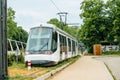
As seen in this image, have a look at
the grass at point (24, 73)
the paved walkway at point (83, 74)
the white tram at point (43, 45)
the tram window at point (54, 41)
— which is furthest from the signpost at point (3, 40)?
the tram window at point (54, 41)

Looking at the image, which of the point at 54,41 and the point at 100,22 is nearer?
the point at 54,41

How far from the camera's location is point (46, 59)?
96.3ft

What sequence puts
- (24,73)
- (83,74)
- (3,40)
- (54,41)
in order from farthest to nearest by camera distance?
1. (54,41)
2. (83,74)
3. (24,73)
4. (3,40)

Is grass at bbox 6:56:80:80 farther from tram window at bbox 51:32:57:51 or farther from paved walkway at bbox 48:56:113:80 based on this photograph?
tram window at bbox 51:32:57:51

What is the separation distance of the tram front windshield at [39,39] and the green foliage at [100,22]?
54.4 m

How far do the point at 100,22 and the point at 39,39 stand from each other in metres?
57.7

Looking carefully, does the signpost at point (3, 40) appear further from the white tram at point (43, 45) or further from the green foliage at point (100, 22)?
the green foliage at point (100, 22)

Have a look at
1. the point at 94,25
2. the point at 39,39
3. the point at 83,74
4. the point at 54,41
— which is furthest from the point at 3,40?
the point at 94,25

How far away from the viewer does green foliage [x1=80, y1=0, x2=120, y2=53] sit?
85.6 metres

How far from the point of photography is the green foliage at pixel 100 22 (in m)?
85.6

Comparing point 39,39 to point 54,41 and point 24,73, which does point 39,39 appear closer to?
point 54,41

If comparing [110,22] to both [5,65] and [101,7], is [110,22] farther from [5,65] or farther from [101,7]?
[5,65]

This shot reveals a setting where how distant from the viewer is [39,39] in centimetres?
3030

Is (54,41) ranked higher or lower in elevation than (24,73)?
higher
